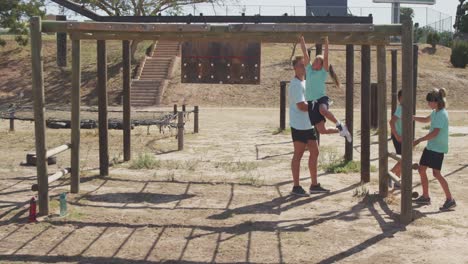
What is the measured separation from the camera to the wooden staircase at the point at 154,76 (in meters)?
30.3

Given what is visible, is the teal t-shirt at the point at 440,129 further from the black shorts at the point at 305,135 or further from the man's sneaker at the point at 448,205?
the black shorts at the point at 305,135

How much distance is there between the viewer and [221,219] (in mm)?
6547

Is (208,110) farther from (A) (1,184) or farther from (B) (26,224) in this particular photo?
(B) (26,224)

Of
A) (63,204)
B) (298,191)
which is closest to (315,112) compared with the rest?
(298,191)

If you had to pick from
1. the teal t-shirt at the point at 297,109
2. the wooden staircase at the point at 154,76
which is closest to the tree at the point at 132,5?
the wooden staircase at the point at 154,76

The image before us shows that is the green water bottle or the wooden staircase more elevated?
the wooden staircase

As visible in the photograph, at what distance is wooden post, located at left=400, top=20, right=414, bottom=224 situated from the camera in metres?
6.39

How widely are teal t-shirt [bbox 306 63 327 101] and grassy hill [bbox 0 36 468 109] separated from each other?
2171 cm

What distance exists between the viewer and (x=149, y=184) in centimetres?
862

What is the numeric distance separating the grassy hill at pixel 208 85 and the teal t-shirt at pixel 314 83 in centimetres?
2171

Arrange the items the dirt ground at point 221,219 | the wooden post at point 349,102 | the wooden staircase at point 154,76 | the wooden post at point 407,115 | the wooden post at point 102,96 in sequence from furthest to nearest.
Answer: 1. the wooden staircase at point 154,76
2. the wooden post at point 349,102
3. the wooden post at point 102,96
4. the wooden post at point 407,115
5. the dirt ground at point 221,219

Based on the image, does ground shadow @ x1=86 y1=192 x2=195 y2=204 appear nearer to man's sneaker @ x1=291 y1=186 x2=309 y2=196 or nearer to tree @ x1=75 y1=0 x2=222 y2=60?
man's sneaker @ x1=291 y1=186 x2=309 y2=196

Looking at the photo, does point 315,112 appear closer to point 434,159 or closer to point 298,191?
point 298,191

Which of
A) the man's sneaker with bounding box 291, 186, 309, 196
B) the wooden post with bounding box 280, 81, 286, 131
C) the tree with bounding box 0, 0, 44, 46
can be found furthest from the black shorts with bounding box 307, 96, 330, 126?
the tree with bounding box 0, 0, 44, 46
